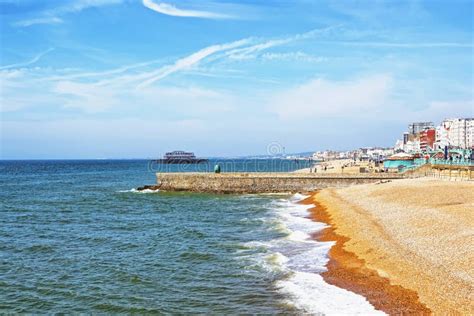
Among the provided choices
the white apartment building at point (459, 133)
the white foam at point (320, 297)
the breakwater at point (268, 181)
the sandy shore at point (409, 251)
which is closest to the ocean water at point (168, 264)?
the white foam at point (320, 297)

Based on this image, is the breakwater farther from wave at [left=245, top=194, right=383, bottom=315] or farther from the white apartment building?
the white apartment building

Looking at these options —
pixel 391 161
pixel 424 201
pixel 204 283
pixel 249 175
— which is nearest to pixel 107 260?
pixel 204 283

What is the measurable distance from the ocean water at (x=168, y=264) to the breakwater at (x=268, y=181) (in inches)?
599

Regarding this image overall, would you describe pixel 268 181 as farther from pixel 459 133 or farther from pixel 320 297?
pixel 459 133

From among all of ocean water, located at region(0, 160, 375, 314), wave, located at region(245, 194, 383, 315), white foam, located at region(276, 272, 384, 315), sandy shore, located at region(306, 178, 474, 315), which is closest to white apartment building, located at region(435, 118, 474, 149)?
sandy shore, located at region(306, 178, 474, 315)

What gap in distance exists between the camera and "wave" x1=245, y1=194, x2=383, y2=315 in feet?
44.0

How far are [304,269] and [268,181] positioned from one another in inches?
1353

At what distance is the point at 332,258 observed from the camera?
1886cm

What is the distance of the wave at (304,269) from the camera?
13414 millimetres

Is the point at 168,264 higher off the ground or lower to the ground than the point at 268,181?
lower

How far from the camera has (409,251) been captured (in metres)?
17.5

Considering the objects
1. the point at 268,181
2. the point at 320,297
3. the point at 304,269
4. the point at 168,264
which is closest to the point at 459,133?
the point at 268,181

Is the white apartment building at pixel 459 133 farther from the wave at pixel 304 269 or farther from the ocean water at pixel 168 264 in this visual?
the wave at pixel 304 269

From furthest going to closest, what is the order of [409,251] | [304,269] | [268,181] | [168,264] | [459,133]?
[459,133] → [268,181] → [168,264] → [304,269] → [409,251]
